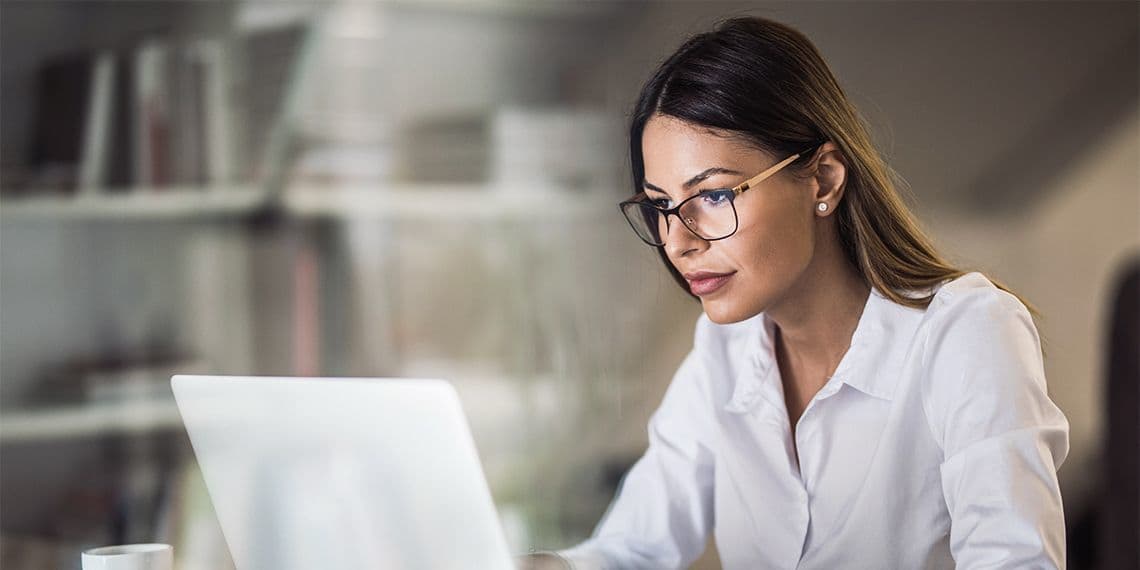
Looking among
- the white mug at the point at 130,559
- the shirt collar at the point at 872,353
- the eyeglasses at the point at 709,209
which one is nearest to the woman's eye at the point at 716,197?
the eyeglasses at the point at 709,209

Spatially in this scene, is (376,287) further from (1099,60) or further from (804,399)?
(1099,60)

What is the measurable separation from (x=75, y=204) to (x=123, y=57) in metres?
0.29

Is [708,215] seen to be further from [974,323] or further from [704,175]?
[974,323]

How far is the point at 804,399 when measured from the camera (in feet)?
2.91

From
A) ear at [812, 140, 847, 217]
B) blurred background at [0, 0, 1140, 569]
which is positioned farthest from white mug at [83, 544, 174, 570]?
blurred background at [0, 0, 1140, 569]

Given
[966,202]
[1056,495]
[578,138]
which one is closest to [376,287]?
[578,138]

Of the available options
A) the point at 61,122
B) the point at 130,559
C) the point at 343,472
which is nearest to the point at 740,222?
the point at 343,472

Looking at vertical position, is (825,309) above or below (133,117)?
below

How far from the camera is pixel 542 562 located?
3.08 ft

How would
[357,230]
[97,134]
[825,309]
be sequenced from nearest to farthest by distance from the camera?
[825,309] < [97,134] < [357,230]

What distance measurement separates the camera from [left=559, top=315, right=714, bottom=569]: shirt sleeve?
99cm

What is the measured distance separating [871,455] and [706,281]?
7.0 inches

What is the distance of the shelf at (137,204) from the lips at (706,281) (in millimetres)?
1628

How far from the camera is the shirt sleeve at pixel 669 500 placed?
3.24 ft
